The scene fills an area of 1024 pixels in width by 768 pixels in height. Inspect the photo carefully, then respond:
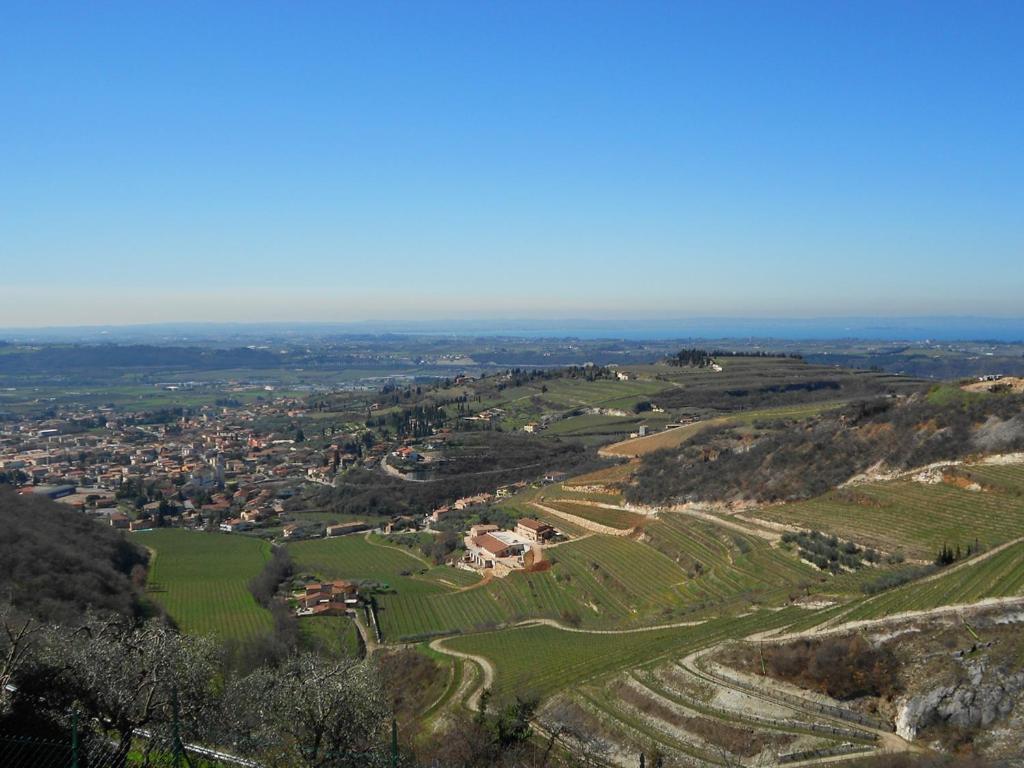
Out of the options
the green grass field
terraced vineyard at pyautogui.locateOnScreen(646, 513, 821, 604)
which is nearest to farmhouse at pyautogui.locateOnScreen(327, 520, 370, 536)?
the green grass field

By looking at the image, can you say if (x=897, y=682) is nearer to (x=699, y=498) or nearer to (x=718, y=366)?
(x=699, y=498)

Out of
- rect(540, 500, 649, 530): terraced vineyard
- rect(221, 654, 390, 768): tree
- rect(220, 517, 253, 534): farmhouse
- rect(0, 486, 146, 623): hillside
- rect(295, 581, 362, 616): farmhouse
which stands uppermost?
rect(221, 654, 390, 768): tree

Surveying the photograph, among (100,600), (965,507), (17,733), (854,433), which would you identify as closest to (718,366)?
(854,433)

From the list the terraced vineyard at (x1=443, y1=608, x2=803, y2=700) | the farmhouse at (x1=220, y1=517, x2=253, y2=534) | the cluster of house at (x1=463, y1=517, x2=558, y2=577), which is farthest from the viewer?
the farmhouse at (x1=220, y1=517, x2=253, y2=534)

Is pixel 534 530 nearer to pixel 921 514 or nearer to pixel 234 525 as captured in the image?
pixel 921 514

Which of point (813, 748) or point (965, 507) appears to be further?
point (965, 507)

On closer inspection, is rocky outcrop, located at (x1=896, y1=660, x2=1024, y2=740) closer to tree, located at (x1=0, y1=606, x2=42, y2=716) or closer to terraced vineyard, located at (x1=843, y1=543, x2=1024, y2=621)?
terraced vineyard, located at (x1=843, y1=543, x2=1024, y2=621)

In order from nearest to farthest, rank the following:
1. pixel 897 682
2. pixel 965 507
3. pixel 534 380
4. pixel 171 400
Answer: pixel 897 682 → pixel 965 507 → pixel 534 380 → pixel 171 400
